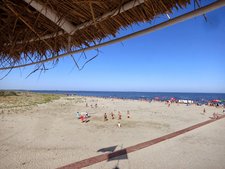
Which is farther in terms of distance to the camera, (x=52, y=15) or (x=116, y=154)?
(x=116, y=154)

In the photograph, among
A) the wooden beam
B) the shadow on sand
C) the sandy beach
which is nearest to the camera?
the wooden beam

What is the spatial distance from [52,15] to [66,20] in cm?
17

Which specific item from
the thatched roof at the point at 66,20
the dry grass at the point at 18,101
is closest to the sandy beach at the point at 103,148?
the thatched roof at the point at 66,20

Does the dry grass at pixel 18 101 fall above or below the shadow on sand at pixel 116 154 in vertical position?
above

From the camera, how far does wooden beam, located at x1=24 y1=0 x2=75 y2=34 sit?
139cm

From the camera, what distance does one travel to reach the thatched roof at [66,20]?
4.58ft

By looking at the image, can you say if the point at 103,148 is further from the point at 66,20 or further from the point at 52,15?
the point at 52,15

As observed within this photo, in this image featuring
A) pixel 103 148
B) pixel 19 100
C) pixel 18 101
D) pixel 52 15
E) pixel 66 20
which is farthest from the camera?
pixel 19 100

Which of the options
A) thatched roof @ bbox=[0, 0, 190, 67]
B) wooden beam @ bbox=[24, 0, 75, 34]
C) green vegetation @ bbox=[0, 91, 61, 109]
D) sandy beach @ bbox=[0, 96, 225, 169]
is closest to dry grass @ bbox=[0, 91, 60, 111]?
green vegetation @ bbox=[0, 91, 61, 109]

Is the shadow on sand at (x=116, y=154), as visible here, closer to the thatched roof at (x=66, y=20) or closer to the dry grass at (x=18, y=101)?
the thatched roof at (x=66, y=20)

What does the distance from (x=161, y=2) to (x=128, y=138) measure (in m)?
8.22

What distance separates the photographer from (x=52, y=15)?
5.02 feet

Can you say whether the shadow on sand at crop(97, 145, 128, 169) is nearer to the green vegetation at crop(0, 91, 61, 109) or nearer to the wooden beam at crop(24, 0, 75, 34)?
the wooden beam at crop(24, 0, 75, 34)

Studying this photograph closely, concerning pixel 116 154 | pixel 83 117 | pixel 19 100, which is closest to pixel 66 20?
pixel 116 154
